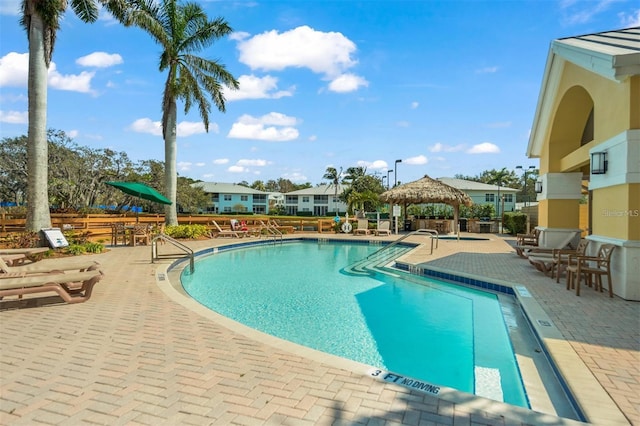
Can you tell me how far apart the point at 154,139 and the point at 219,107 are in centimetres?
385

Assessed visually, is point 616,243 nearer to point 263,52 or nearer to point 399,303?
point 399,303

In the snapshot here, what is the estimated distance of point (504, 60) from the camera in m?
11.3

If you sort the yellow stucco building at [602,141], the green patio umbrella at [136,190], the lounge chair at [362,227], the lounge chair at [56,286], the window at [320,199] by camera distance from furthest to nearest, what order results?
1. the window at [320,199]
2. the lounge chair at [362,227]
3. the green patio umbrella at [136,190]
4. the yellow stucco building at [602,141]
5. the lounge chair at [56,286]

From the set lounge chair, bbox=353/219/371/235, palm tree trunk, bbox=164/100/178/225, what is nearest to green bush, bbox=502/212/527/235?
lounge chair, bbox=353/219/371/235

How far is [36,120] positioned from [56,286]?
8967 millimetres

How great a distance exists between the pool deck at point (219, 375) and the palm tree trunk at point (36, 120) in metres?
7.78

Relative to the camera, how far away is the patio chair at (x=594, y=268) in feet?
21.5

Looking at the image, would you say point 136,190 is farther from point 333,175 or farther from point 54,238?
point 333,175

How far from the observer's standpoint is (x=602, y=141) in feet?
23.7

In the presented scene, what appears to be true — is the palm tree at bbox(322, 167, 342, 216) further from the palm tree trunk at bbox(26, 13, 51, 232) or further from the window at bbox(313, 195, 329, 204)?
the palm tree trunk at bbox(26, 13, 51, 232)

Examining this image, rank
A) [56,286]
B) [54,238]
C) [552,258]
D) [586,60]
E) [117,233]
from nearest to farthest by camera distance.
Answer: [56,286] < [586,60] < [552,258] < [54,238] < [117,233]

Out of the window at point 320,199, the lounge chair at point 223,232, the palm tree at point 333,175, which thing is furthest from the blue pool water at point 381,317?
the window at point 320,199

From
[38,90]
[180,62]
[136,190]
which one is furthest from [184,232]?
[180,62]

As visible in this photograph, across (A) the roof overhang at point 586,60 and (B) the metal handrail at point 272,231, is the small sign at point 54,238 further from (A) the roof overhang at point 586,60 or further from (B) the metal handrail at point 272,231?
(A) the roof overhang at point 586,60
